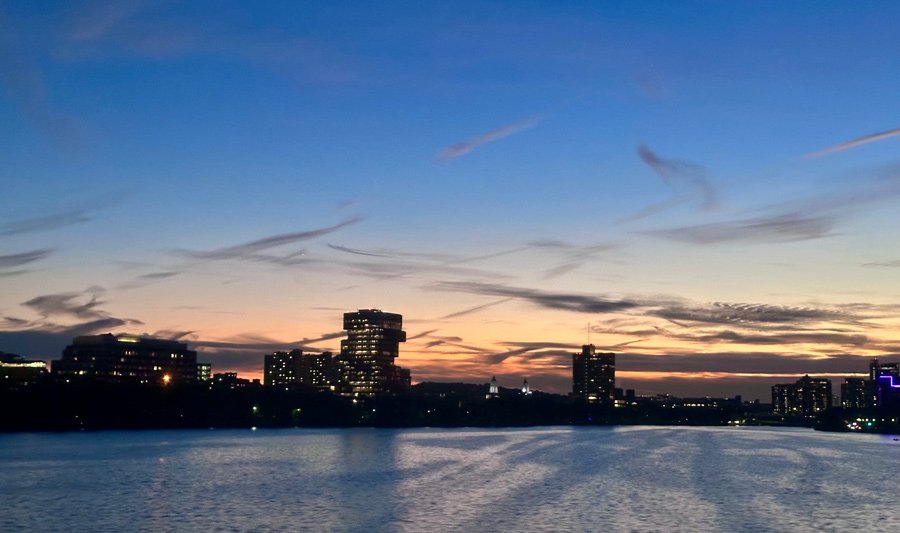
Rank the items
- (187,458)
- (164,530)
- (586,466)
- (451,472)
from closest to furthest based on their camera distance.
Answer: (164,530) < (451,472) < (586,466) < (187,458)

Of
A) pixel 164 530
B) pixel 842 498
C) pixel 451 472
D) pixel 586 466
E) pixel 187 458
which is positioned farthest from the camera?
pixel 187 458

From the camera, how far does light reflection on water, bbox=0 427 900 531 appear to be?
3263 inches

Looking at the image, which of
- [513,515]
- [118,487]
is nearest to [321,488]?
[118,487]

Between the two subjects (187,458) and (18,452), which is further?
(18,452)

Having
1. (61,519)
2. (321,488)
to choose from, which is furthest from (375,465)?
(61,519)

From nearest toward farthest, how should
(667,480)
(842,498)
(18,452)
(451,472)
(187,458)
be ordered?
(842,498) → (667,480) → (451,472) → (187,458) → (18,452)

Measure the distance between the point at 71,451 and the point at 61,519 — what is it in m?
114

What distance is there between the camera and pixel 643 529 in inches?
3147

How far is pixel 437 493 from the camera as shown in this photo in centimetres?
10762

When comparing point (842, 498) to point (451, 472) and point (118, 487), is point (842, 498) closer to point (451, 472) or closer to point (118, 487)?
point (451, 472)

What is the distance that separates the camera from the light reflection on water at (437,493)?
272 feet

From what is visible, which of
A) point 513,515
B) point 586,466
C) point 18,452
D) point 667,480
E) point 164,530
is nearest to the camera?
point 164,530

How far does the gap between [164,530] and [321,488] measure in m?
36.1

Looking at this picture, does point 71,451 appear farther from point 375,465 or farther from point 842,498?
point 842,498
